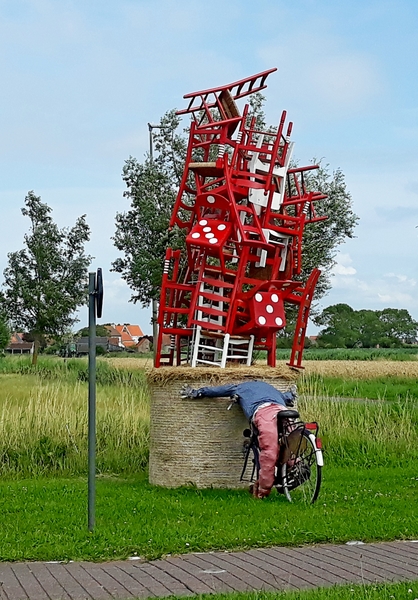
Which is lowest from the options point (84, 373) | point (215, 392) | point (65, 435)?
point (65, 435)

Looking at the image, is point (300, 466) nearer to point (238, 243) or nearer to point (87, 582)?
point (238, 243)

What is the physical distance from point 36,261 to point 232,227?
85.2ft

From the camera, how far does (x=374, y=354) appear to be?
57625 mm

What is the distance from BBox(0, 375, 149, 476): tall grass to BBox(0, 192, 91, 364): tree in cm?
2022

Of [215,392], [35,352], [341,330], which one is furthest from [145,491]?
[341,330]

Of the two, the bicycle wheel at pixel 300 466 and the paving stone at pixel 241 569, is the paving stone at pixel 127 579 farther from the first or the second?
the bicycle wheel at pixel 300 466

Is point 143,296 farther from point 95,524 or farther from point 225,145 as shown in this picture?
point 95,524

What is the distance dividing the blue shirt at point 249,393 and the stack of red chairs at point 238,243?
61 cm

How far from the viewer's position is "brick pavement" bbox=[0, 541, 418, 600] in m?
5.70

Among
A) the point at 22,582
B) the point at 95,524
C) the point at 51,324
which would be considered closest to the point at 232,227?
the point at 95,524

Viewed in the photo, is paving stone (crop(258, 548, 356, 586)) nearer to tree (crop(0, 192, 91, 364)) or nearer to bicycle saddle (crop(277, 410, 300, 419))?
bicycle saddle (crop(277, 410, 300, 419))

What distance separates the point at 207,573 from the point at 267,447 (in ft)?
9.25

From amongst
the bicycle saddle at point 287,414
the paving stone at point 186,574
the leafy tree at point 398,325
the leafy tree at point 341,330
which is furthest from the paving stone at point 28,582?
the leafy tree at point 398,325

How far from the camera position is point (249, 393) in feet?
30.9
